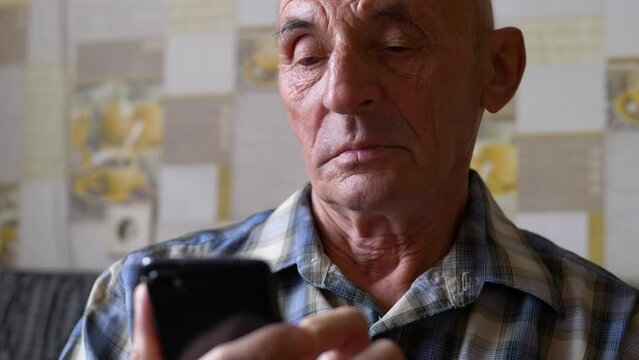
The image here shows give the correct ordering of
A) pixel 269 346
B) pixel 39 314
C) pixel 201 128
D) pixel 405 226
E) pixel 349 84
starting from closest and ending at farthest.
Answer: pixel 269 346 → pixel 349 84 → pixel 405 226 → pixel 39 314 → pixel 201 128

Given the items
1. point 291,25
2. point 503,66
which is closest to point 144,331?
point 291,25

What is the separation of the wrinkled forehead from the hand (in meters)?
0.42

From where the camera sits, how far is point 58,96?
1.73m

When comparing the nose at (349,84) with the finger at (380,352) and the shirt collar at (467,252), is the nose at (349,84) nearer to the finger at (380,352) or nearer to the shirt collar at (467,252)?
the shirt collar at (467,252)

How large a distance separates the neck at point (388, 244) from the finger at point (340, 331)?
339mm

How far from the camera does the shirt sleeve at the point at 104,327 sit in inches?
41.9

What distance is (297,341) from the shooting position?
651 mm

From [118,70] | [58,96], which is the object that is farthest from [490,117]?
[58,96]

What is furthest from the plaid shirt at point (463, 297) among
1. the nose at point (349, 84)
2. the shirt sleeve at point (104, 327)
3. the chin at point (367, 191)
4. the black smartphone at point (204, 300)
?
the black smartphone at point (204, 300)

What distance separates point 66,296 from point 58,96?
0.47 metres

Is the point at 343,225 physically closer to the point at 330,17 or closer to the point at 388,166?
the point at 388,166

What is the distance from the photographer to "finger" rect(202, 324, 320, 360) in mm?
636

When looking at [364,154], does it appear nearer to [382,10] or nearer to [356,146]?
[356,146]

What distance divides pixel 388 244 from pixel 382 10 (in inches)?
11.6
